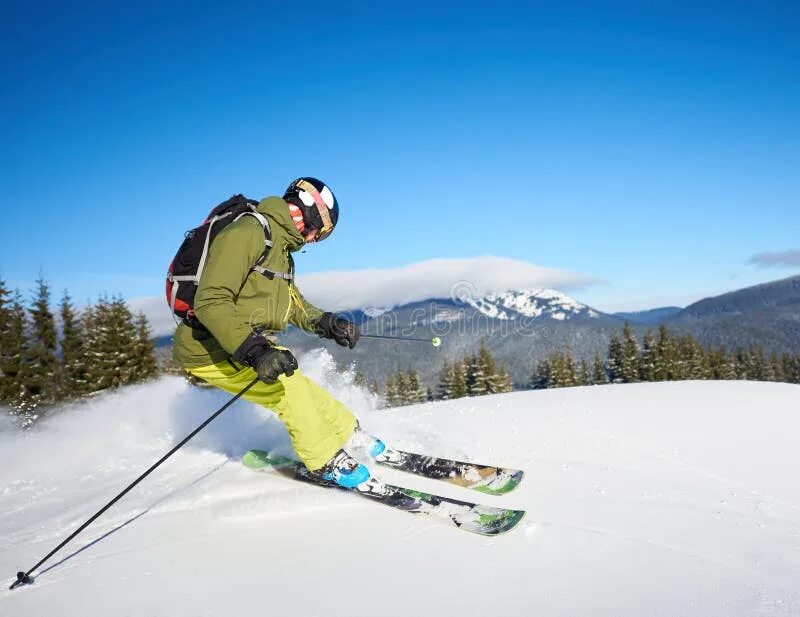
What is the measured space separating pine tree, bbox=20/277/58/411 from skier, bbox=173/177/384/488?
29547 millimetres

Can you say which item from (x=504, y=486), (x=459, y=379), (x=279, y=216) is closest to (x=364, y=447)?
(x=504, y=486)

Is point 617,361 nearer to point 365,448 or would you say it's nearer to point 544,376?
point 544,376

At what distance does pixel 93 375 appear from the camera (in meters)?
31.5

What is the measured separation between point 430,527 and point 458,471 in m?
1.40

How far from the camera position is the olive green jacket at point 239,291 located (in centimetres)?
349

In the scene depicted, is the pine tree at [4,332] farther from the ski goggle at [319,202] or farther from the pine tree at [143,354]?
the ski goggle at [319,202]

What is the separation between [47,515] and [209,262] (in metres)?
2.69

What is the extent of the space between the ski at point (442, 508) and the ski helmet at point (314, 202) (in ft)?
7.21

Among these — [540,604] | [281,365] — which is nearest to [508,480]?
[540,604]

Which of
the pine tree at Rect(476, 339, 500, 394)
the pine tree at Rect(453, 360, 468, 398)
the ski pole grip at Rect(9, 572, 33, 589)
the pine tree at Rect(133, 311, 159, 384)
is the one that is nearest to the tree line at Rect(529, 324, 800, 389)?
the pine tree at Rect(476, 339, 500, 394)

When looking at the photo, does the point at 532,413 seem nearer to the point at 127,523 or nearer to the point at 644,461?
the point at 644,461

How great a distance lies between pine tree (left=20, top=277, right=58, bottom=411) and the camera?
1171 inches

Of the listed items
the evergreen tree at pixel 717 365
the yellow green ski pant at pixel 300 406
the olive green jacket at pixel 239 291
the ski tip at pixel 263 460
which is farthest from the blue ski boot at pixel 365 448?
the evergreen tree at pixel 717 365

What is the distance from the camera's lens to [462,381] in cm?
4697
